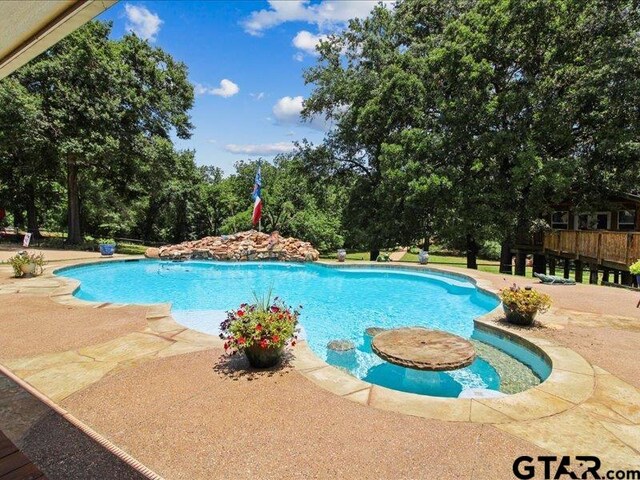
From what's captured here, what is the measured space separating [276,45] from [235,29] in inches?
211

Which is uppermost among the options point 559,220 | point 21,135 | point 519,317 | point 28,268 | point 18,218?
point 21,135

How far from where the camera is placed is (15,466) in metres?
2.53

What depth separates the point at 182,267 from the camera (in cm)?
1641

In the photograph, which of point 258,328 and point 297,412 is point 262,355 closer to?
point 258,328

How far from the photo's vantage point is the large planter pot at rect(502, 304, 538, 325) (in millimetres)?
6371

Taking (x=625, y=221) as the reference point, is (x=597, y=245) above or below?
below

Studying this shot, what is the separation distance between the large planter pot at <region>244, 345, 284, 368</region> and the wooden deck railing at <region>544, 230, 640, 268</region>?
12.6 meters

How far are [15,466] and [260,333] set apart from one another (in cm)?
229

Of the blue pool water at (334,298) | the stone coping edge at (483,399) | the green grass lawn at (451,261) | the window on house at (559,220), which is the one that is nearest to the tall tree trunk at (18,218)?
the blue pool water at (334,298)

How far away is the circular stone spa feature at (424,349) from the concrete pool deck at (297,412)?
2.95ft

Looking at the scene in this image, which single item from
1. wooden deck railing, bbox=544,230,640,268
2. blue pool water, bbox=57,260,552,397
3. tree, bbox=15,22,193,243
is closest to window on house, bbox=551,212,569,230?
wooden deck railing, bbox=544,230,640,268

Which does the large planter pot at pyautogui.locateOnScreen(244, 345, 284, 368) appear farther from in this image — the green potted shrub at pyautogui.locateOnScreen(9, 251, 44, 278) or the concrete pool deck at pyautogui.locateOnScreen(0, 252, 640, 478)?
the green potted shrub at pyautogui.locateOnScreen(9, 251, 44, 278)

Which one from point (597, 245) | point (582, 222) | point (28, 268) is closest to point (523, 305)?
point (597, 245)

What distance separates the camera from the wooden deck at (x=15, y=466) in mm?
2443
